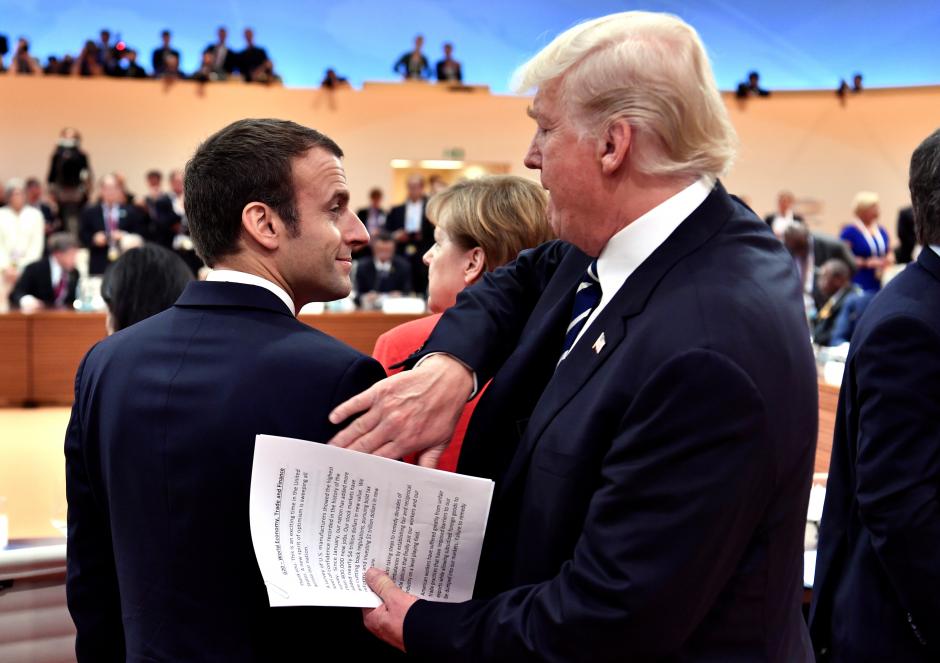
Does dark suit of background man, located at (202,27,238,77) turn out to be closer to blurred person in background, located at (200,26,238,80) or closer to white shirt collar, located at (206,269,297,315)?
blurred person in background, located at (200,26,238,80)

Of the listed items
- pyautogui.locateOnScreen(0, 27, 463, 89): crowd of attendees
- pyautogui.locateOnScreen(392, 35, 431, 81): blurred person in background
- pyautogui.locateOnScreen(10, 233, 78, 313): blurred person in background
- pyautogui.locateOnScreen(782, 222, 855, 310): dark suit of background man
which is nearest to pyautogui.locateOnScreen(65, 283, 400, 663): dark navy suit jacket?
pyautogui.locateOnScreen(782, 222, 855, 310): dark suit of background man

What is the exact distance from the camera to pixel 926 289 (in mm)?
1711

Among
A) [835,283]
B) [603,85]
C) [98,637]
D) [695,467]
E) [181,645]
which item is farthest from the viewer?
[835,283]

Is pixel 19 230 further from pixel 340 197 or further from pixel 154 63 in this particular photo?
pixel 340 197

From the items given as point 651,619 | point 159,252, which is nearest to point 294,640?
point 651,619

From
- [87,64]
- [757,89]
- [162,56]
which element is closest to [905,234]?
[757,89]

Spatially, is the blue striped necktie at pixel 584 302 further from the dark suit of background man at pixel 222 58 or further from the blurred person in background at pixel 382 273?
the dark suit of background man at pixel 222 58

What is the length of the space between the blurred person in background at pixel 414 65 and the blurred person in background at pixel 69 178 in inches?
202

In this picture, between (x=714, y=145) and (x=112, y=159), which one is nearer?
(x=714, y=145)

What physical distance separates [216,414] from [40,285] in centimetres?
890

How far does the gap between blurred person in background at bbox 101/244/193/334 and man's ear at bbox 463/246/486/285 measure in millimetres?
877

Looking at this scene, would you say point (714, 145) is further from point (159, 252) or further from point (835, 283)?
point (835, 283)

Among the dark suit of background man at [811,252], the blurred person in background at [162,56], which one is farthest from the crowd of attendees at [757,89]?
the blurred person in background at [162,56]

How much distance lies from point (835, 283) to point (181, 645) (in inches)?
259
